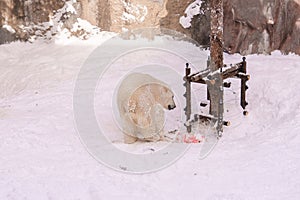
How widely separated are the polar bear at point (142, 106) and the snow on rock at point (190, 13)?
233 inches

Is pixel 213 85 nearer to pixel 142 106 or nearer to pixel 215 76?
pixel 215 76

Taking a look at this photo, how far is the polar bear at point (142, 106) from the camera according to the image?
756 cm

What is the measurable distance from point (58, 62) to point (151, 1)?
3508 mm

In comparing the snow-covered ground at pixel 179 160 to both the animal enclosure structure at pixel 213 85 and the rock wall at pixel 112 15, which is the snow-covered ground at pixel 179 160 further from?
the rock wall at pixel 112 15

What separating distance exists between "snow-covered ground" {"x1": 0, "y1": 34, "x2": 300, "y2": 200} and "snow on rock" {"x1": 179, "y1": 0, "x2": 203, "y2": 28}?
301 cm

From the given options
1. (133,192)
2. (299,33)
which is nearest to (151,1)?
(299,33)

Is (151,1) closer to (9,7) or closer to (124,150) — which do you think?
(9,7)

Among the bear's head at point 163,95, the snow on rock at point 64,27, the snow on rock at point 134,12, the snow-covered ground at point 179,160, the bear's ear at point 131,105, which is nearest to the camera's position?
the snow-covered ground at point 179,160

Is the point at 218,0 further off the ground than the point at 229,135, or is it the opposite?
the point at 218,0

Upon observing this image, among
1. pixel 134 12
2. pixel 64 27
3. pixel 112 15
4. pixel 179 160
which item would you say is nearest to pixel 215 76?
pixel 179 160

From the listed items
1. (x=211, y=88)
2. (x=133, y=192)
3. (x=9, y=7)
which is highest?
(x=9, y=7)

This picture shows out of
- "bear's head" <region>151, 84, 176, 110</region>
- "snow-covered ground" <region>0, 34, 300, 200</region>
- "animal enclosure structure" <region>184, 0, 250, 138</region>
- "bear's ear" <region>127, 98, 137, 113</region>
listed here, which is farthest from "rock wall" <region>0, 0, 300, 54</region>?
"bear's ear" <region>127, 98, 137, 113</region>

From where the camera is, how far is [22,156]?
22.5 ft

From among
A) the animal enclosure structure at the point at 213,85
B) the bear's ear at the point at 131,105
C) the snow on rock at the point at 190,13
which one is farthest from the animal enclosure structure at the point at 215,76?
the snow on rock at the point at 190,13
